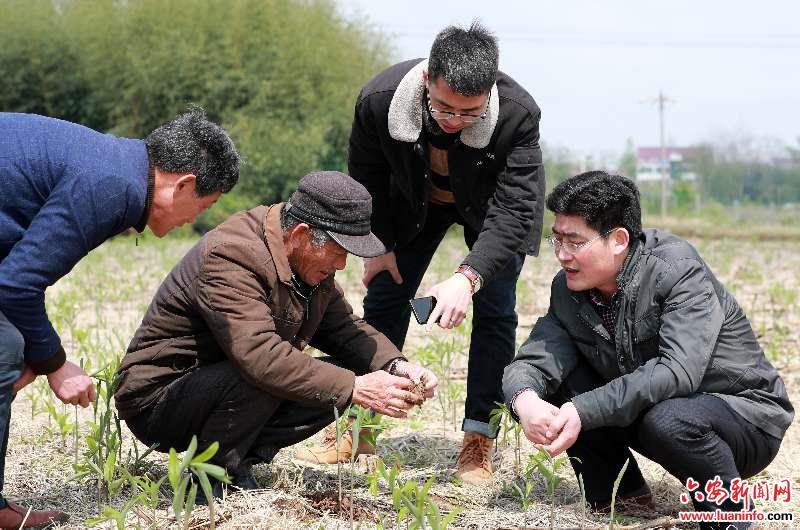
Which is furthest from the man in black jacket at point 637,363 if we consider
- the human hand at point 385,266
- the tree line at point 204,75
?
the tree line at point 204,75

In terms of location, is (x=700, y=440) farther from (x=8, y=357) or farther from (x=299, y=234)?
(x=8, y=357)

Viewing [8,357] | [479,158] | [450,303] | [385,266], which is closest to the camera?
[8,357]

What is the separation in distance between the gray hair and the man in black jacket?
0.74 metres

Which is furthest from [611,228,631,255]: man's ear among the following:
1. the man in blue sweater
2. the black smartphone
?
the man in blue sweater

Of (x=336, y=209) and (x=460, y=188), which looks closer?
(x=336, y=209)

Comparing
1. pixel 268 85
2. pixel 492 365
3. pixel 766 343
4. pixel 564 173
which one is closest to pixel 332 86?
pixel 268 85

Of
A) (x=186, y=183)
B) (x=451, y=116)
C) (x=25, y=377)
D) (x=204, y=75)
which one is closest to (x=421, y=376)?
(x=451, y=116)

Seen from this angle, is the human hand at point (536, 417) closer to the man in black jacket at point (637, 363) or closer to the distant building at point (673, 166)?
the man in black jacket at point (637, 363)

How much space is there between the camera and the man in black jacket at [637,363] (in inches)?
117

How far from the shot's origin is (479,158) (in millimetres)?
3711

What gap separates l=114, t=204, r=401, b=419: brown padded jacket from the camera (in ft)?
Result: 10.0

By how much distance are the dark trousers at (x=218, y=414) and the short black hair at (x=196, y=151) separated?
62 cm

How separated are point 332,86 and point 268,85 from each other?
163 centimetres

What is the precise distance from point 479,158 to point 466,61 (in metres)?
0.49
